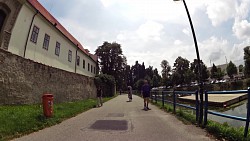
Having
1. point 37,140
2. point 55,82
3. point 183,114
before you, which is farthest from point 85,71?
point 37,140

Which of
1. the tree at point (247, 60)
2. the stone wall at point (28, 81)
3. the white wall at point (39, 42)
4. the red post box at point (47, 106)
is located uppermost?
the tree at point (247, 60)

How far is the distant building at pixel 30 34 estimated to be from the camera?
58.2 feet

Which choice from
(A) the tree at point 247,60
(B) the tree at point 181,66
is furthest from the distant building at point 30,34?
(B) the tree at point 181,66

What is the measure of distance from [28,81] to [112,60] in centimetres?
5436

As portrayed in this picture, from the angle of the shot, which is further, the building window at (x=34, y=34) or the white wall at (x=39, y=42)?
the building window at (x=34, y=34)

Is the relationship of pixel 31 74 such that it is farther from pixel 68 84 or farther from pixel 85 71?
pixel 85 71

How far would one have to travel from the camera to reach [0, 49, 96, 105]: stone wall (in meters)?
11.8

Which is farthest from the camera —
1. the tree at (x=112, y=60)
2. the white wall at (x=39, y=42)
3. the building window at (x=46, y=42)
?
the tree at (x=112, y=60)

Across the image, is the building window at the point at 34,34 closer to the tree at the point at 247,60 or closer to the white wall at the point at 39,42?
the white wall at the point at 39,42

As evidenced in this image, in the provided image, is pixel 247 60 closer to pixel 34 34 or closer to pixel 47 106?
pixel 34 34

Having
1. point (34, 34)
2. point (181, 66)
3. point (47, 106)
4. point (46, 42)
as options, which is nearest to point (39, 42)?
point (34, 34)

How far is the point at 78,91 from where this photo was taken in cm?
2433

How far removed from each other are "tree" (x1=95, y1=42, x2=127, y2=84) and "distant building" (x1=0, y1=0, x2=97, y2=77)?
118 ft

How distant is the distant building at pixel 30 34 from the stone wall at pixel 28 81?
3.48m
